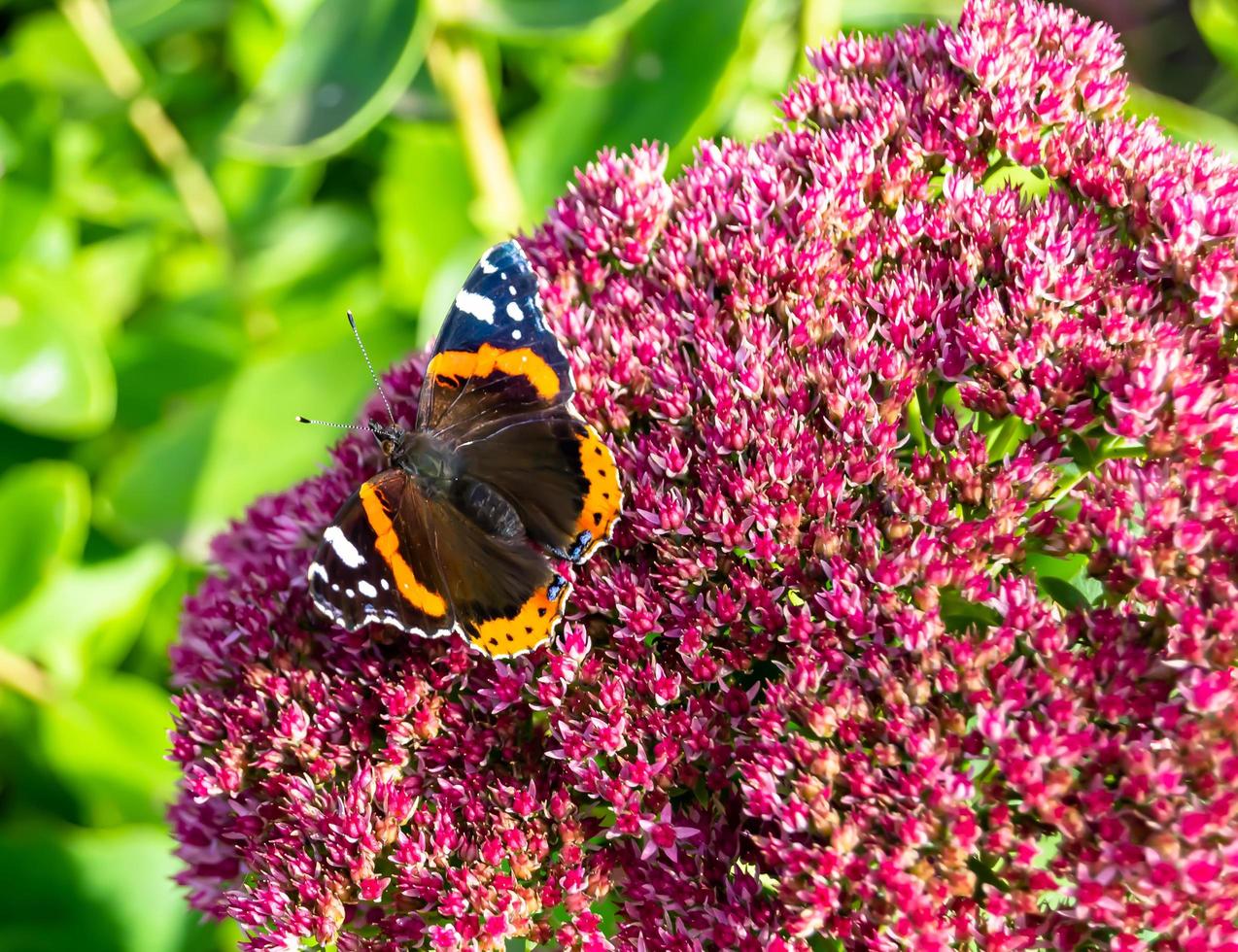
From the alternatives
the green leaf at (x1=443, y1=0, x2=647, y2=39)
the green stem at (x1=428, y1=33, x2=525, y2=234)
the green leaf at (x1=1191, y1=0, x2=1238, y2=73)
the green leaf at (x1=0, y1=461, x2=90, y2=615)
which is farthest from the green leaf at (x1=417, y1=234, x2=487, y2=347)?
the green leaf at (x1=1191, y1=0, x2=1238, y2=73)

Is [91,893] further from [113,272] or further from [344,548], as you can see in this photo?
[113,272]

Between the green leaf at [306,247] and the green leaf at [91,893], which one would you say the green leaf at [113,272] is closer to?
the green leaf at [306,247]

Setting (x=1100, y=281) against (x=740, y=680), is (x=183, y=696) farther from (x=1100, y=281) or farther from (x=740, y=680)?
(x=1100, y=281)

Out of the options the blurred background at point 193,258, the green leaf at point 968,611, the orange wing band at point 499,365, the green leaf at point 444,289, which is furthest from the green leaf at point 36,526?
the green leaf at point 968,611

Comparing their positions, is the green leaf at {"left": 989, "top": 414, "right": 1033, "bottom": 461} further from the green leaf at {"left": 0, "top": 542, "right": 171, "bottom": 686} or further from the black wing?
the green leaf at {"left": 0, "top": 542, "right": 171, "bottom": 686}

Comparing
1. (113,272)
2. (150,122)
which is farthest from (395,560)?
(150,122)
